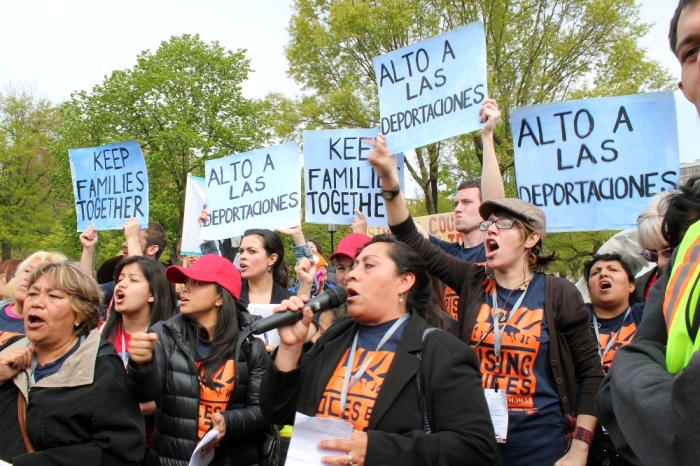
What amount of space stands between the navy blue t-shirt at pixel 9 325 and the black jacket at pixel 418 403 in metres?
2.43

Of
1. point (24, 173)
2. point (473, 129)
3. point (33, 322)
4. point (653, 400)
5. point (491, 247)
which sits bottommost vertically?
point (653, 400)

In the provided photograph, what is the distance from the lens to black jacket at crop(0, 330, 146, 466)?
8.81 feet

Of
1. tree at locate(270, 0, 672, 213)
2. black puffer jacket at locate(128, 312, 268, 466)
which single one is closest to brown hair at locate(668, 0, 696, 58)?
black puffer jacket at locate(128, 312, 268, 466)

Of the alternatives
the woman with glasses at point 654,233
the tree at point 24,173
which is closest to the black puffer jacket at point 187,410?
the woman with glasses at point 654,233

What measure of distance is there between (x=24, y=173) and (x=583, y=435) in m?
33.0

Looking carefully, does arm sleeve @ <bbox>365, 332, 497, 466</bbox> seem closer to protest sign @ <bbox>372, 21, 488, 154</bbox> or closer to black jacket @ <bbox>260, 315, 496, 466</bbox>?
black jacket @ <bbox>260, 315, 496, 466</bbox>

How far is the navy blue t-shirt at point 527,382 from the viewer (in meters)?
2.80

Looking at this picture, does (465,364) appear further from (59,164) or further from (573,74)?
(59,164)

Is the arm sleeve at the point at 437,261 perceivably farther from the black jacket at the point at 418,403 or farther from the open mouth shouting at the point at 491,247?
the black jacket at the point at 418,403

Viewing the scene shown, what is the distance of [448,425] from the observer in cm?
228

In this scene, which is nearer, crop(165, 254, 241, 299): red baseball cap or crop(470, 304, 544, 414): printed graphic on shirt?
crop(470, 304, 544, 414): printed graphic on shirt

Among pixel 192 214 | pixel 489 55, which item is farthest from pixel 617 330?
pixel 489 55

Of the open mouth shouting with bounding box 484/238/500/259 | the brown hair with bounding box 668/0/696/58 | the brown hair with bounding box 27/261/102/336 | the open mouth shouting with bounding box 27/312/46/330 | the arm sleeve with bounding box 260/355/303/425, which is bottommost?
the arm sleeve with bounding box 260/355/303/425

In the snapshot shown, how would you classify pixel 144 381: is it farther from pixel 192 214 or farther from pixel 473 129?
pixel 192 214
